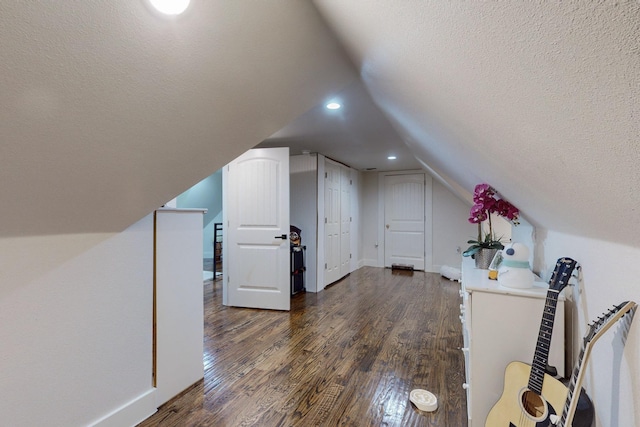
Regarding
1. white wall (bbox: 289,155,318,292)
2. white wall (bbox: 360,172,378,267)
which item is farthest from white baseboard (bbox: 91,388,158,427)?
white wall (bbox: 360,172,378,267)

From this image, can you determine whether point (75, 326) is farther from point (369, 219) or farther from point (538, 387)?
point (369, 219)

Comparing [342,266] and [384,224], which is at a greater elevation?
[384,224]

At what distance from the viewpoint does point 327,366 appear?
7.25 ft

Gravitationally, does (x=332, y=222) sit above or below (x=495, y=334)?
above

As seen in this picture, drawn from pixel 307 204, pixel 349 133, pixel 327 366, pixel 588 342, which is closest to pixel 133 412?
pixel 327 366

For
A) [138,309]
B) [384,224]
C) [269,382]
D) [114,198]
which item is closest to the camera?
[114,198]

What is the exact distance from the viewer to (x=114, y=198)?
4.32ft

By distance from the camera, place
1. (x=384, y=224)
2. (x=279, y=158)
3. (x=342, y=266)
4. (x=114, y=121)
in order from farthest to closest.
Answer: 1. (x=384, y=224)
2. (x=342, y=266)
3. (x=279, y=158)
4. (x=114, y=121)

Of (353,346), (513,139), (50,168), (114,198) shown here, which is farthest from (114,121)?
(353,346)

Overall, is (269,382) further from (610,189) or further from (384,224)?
(384,224)

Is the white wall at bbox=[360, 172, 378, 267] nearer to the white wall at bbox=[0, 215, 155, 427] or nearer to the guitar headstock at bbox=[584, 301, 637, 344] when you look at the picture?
the white wall at bbox=[0, 215, 155, 427]

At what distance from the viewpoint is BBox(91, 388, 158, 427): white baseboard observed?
149cm

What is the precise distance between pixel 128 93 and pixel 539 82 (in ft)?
3.56

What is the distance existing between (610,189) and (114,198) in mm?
1727
